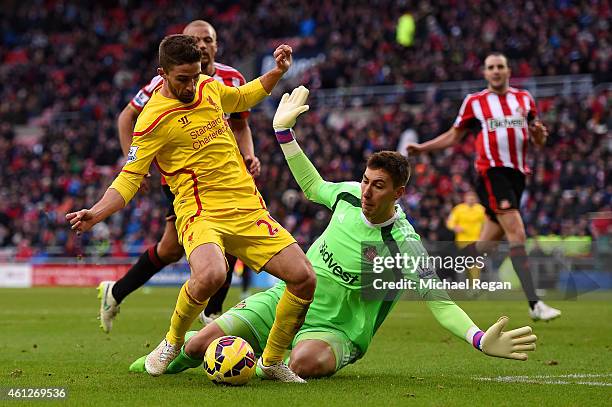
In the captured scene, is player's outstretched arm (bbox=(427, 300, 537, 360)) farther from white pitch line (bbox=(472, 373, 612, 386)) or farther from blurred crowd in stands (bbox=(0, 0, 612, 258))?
blurred crowd in stands (bbox=(0, 0, 612, 258))

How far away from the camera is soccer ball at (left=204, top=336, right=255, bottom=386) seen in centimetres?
563

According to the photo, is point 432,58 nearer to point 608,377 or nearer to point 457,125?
point 457,125

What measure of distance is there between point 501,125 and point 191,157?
5229 mm

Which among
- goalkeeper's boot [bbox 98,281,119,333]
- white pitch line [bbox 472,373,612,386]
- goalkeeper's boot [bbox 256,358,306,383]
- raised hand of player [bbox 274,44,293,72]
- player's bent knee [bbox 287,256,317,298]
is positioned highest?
raised hand of player [bbox 274,44,293,72]

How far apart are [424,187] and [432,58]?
18.6 ft

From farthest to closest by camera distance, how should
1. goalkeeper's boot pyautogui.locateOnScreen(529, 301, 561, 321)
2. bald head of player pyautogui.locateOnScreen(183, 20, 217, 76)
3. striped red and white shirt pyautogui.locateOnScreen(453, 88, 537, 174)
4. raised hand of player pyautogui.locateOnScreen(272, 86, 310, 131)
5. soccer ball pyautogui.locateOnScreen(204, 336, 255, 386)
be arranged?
striped red and white shirt pyautogui.locateOnScreen(453, 88, 537, 174) < goalkeeper's boot pyautogui.locateOnScreen(529, 301, 561, 321) < bald head of player pyautogui.locateOnScreen(183, 20, 217, 76) < raised hand of player pyautogui.locateOnScreen(272, 86, 310, 131) < soccer ball pyautogui.locateOnScreen(204, 336, 255, 386)

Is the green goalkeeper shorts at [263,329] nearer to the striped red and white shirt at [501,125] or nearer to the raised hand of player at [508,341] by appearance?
the raised hand of player at [508,341]

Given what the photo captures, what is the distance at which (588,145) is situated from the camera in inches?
840

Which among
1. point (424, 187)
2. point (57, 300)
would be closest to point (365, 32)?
point (424, 187)

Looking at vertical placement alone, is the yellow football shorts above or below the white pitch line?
above

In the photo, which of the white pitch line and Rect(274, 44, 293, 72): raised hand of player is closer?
the white pitch line

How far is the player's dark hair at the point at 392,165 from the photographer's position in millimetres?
5859

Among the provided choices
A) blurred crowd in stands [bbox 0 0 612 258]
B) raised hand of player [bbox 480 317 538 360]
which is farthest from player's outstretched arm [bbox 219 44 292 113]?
blurred crowd in stands [bbox 0 0 612 258]

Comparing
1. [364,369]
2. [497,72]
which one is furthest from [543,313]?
[364,369]
